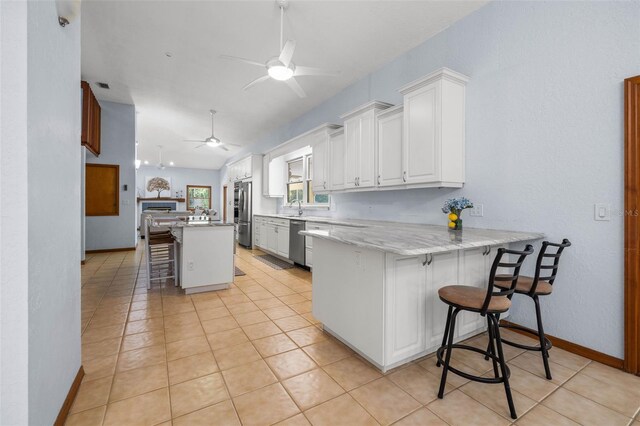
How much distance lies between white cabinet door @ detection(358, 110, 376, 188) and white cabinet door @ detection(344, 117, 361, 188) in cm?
7

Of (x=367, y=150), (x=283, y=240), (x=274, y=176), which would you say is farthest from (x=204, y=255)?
(x=274, y=176)

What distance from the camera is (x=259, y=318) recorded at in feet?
9.02

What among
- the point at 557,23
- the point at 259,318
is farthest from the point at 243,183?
the point at 557,23

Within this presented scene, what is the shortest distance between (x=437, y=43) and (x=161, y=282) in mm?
4766

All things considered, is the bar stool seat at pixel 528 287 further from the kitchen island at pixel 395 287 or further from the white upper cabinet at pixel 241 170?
the white upper cabinet at pixel 241 170

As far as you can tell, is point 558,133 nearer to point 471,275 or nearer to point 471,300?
point 471,275

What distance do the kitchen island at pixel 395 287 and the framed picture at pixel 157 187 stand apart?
42.5ft

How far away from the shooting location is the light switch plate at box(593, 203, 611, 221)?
196cm

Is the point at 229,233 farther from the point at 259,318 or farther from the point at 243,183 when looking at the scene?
the point at 243,183

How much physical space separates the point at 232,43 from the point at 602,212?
13.1 feet

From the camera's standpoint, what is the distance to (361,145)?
3.68m

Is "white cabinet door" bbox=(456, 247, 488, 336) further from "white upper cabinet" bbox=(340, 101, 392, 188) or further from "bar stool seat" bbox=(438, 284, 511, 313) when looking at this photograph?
"white upper cabinet" bbox=(340, 101, 392, 188)

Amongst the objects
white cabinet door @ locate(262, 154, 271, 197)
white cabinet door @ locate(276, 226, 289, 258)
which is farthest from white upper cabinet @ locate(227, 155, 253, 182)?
white cabinet door @ locate(276, 226, 289, 258)
